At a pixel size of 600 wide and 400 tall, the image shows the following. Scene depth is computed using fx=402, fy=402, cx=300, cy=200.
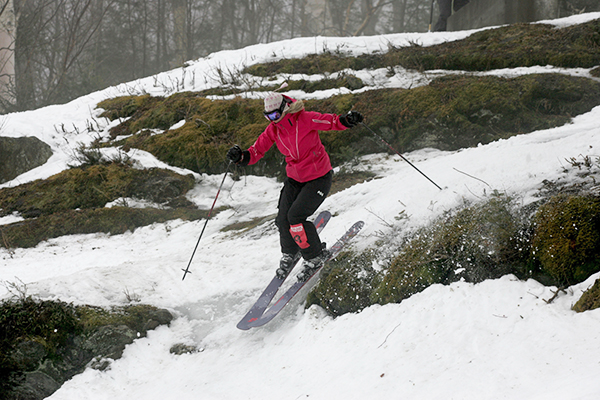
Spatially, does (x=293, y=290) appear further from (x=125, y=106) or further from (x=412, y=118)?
(x=125, y=106)

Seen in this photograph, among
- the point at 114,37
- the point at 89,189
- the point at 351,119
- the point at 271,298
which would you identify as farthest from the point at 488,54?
the point at 114,37

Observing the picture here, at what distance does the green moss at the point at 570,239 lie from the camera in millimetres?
2734

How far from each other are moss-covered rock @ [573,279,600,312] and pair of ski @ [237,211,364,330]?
231cm

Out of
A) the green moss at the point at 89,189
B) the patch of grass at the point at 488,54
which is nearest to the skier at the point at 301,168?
the green moss at the point at 89,189

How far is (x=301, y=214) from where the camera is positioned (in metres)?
4.33

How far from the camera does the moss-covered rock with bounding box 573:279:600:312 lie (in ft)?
7.78

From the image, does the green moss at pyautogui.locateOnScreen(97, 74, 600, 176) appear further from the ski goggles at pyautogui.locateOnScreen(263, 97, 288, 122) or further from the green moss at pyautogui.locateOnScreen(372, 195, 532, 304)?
the green moss at pyautogui.locateOnScreen(372, 195, 532, 304)

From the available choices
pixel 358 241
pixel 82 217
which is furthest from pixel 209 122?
pixel 358 241

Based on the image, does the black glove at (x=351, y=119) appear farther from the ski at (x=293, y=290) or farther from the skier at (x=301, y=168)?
the ski at (x=293, y=290)

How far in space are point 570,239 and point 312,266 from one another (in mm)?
2356

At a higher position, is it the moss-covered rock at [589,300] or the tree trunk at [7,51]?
the tree trunk at [7,51]

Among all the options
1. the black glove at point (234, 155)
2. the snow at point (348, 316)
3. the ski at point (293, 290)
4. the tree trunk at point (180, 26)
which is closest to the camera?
the snow at point (348, 316)

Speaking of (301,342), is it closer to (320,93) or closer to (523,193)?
(523,193)

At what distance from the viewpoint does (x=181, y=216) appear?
729cm
